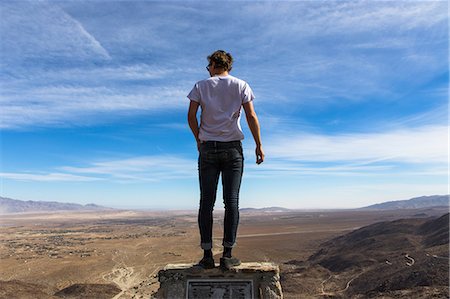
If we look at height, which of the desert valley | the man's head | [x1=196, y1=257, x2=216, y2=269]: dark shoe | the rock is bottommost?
the desert valley

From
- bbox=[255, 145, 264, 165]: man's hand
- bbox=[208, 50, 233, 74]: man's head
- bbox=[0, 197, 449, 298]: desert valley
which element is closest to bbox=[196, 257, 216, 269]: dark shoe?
bbox=[255, 145, 264, 165]: man's hand

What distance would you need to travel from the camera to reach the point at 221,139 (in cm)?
418

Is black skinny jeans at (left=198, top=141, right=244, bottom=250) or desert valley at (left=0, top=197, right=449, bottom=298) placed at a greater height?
black skinny jeans at (left=198, top=141, right=244, bottom=250)

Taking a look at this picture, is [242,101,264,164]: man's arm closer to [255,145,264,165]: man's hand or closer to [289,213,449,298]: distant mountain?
[255,145,264,165]: man's hand

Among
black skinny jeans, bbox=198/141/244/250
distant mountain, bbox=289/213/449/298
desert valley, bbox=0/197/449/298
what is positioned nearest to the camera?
black skinny jeans, bbox=198/141/244/250

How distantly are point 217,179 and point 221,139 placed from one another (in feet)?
1.54

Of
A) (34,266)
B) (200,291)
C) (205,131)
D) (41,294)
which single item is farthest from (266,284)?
(34,266)

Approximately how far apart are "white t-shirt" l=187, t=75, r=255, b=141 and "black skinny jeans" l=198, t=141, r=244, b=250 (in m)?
0.11

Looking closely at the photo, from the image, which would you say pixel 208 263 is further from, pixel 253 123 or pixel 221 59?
pixel 221 59

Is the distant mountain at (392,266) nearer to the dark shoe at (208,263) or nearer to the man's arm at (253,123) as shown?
the dark shoe at (208,263)

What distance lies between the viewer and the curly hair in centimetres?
440

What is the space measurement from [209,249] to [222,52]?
2344mm

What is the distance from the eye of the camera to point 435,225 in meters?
40.3

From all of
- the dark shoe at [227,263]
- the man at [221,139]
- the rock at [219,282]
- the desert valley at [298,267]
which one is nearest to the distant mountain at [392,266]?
the desert valley at [298,267]
